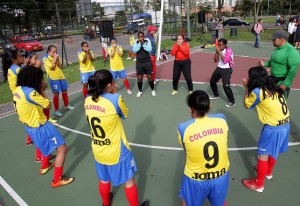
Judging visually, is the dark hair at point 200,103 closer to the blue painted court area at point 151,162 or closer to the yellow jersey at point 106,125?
the yellow jersey at point 106,125

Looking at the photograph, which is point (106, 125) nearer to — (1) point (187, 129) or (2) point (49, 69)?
(1) point (187, 129)

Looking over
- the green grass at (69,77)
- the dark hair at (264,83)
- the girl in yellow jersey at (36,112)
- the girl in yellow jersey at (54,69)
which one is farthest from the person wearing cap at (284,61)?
the green grass at (69,77)

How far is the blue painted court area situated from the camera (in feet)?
13.1

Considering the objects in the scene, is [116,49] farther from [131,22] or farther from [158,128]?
[131,22]

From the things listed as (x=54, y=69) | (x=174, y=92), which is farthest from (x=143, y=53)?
(x=54, y=69)

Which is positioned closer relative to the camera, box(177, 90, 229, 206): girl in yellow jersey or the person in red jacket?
box(177, 90, 229, 206): girl in yellow jersey

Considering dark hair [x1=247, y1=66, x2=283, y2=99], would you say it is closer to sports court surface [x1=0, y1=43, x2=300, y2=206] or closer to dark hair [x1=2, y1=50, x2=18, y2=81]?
sports court surface [x1=0, y1=43, x2=300, y2=206]

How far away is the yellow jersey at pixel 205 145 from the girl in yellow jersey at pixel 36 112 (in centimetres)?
234

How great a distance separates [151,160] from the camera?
4.96m

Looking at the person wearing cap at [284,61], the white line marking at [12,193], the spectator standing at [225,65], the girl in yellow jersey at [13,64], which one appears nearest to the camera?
the white line marking at [12,193]

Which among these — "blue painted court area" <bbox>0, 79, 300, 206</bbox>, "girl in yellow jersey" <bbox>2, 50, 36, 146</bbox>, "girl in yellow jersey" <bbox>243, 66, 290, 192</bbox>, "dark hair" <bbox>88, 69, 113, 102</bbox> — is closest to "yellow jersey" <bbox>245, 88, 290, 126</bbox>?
"girl in yellow jersey" <bbox>243, 66, 290, 192</bbox>

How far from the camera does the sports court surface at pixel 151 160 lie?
400cm

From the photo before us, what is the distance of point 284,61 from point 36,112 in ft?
13.8

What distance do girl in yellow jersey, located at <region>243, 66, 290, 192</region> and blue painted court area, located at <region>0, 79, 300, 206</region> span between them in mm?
561
